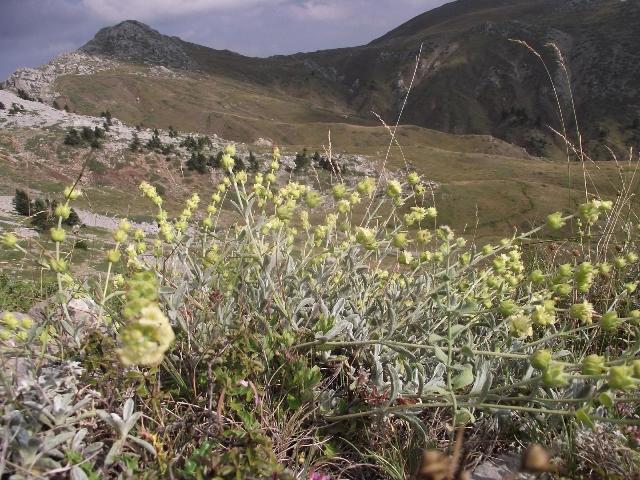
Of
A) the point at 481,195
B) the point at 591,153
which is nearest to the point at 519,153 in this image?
the point at 591,153

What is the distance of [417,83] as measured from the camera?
493 ft

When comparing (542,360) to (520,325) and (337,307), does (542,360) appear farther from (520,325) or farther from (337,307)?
(337,307)

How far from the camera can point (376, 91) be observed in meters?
152

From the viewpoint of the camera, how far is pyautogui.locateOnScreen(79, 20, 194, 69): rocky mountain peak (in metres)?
142

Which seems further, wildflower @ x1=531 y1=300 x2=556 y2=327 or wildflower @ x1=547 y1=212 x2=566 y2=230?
wildflower @ x1=547 y1=212 x2=566 y2=230

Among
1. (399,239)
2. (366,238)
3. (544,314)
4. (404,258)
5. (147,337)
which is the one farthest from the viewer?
(404,258)

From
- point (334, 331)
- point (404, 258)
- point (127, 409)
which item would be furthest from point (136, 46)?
point (127, 409)

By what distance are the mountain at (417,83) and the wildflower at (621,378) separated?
84185 mm

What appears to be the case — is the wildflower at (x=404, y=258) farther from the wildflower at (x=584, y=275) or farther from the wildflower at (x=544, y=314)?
the wildflower at (x=584, y=275)

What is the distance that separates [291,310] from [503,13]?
207m

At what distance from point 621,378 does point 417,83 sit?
521ft

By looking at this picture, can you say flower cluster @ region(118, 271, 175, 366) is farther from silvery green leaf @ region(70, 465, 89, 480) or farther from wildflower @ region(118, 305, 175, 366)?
silvery green leaf @ region(70, 465, 89, 480)

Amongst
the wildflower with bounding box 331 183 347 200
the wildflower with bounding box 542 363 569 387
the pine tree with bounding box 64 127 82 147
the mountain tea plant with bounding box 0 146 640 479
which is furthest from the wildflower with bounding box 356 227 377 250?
the pine tree with bounding box 64 127 82 147

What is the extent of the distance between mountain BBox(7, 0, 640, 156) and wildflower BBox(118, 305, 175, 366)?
278 feet
